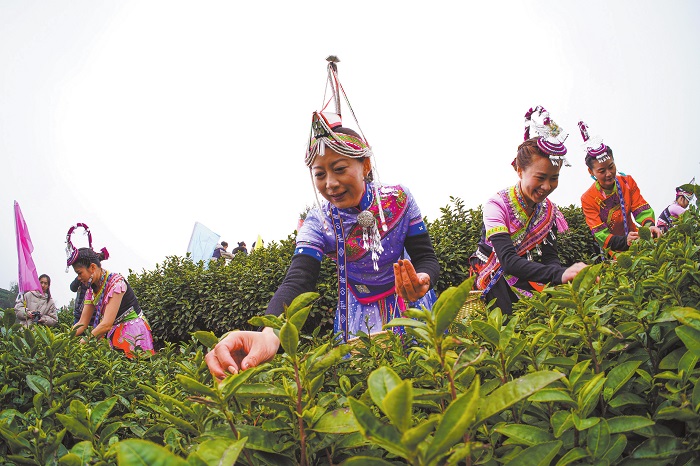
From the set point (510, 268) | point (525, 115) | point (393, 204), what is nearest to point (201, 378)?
point (393, 204)

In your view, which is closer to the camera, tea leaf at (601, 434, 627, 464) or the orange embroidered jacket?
tea leaf at (601, 434, 627, 464)

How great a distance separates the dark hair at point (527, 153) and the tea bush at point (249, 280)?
2584 millimetres

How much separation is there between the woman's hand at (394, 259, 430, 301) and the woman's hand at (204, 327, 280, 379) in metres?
0.58

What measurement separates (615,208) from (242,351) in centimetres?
453

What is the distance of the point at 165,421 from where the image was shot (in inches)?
41.9

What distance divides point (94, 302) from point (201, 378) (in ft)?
15.3

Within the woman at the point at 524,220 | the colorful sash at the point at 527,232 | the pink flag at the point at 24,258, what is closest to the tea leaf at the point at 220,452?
the woman at the point at 524,220

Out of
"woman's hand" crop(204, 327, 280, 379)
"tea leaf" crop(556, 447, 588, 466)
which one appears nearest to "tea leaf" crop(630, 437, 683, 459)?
"tea leaf" crop(556, 447, 588, 466)

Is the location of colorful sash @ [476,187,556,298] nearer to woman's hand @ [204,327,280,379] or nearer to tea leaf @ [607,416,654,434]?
woman's hand @ [204,327,280,379]

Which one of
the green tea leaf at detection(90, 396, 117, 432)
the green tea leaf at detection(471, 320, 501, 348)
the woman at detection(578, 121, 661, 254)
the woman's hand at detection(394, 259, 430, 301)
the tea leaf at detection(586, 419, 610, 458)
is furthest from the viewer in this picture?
the woman at detection(578, 121, 661, 254)

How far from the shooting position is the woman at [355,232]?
95.9 inches

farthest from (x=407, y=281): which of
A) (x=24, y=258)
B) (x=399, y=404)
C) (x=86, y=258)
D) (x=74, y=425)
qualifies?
(x=24, y=258)

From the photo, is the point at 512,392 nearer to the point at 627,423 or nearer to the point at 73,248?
the point at 627,423

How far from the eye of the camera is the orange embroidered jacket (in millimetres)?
4523
